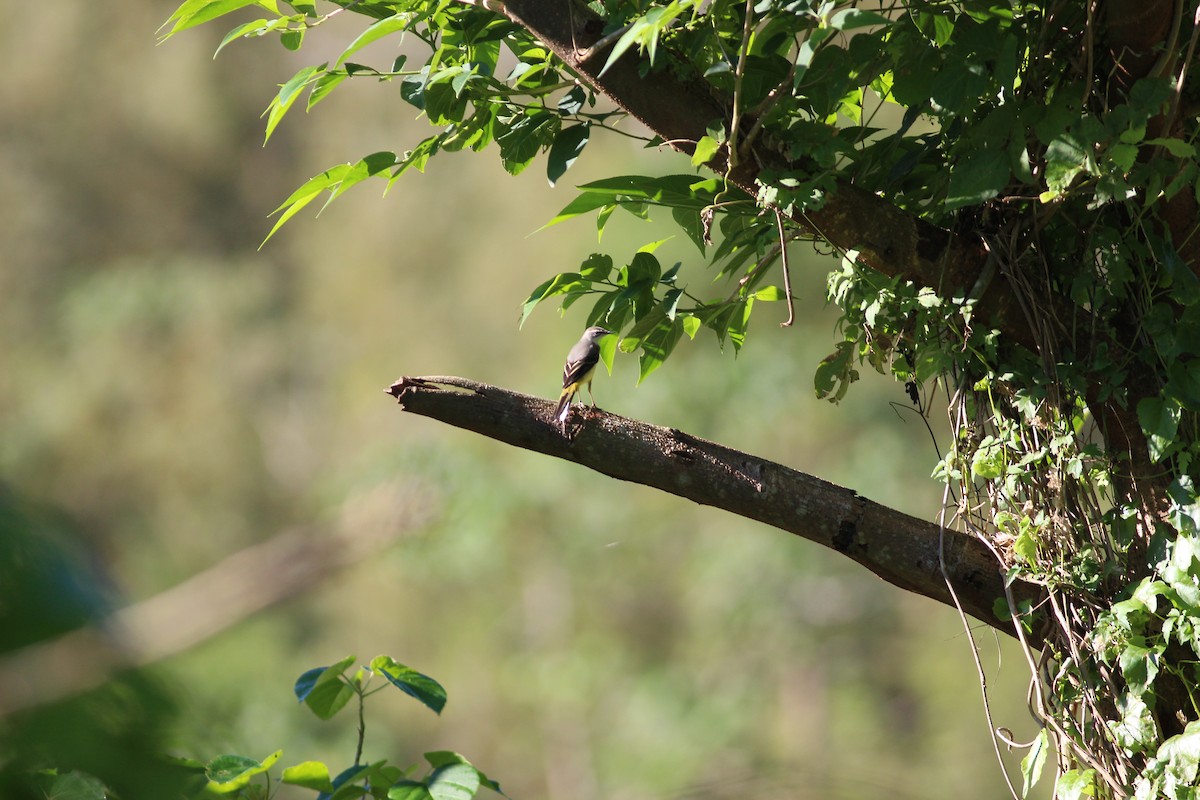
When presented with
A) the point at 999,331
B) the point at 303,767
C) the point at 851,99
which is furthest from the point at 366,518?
the point at 851,99

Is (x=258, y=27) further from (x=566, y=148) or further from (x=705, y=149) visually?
(x=705, y=149)

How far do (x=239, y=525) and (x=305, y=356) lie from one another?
3.81 metres

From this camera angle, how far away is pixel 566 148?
5.76 feet

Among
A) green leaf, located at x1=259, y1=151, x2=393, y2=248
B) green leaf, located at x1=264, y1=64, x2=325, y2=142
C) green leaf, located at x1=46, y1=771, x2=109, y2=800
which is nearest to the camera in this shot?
green leaf, located at x1=46, y1=771, x2=109, y2=800

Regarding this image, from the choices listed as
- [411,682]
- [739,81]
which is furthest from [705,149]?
[411,682]

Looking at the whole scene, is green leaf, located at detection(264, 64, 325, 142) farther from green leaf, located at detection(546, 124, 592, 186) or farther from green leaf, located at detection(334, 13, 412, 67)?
green leaf, located at detection(546, 124, 592, 186)

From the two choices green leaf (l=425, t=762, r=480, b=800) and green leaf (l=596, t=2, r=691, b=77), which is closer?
green leaf (l=596, t=2, r=691, b=77)

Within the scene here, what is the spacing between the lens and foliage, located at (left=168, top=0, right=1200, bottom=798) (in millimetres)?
1493

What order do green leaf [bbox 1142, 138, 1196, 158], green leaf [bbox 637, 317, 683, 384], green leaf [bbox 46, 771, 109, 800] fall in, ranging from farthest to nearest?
green leaf [bbox 637, 317, 683, 384], green leaf [bbox 1142, 138, 1196, 158], green leaf [bbox 46, 771, 109, 800]

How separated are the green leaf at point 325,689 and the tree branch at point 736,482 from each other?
451mm

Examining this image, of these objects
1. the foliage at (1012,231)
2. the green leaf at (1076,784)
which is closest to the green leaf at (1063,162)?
the foliage at (1012,231)

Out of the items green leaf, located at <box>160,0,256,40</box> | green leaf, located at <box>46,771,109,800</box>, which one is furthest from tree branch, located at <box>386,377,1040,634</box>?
green leaf, located at <box>46,771,109,800</box>

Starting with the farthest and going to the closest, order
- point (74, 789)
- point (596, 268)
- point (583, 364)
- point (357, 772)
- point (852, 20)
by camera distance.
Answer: point (583, 364) < point (596, 268) < point (357, 772) < point (852, 20) < point (74, 789)

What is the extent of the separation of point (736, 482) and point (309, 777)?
2.48 ft
